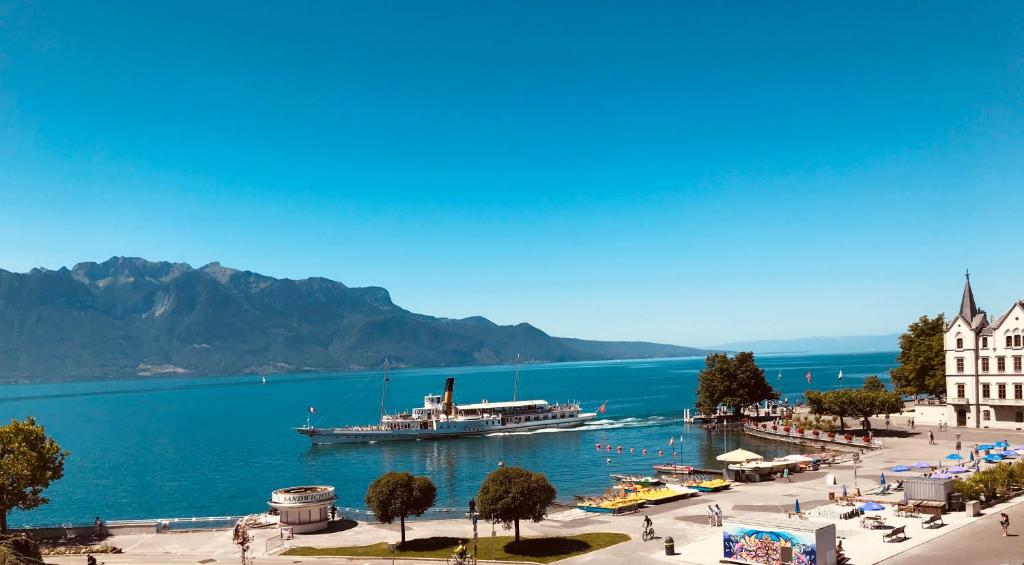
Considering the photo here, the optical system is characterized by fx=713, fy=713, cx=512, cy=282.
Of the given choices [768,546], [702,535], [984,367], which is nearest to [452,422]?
[984,367]

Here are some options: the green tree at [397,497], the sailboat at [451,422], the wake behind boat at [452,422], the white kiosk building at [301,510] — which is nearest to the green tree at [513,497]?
the green tree at [397,497]

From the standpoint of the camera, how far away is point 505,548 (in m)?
41.8

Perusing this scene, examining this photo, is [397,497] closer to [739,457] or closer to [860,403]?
[739,457]

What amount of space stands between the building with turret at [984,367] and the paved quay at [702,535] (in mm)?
33530

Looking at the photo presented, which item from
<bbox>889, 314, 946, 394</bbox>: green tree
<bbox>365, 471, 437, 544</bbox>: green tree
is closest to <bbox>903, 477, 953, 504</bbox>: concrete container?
<bbox>365, 471, 437, 544</bbox>: green tree

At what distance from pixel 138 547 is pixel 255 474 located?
56.8m

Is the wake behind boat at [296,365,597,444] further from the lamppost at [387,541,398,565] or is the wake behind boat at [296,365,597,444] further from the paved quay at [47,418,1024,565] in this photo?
the lamppost at [387,541,398,565]

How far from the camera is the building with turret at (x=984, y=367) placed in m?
84.1

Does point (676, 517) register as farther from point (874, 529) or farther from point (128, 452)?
point (128, 452)

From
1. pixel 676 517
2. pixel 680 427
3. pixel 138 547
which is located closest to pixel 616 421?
pixel 680 427

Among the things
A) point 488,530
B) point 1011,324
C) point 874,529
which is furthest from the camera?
point 1011,324

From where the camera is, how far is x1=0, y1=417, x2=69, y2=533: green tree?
164 ft

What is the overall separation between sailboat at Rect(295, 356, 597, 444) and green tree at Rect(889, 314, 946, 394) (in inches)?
2434

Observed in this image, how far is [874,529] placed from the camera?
41312 mm
